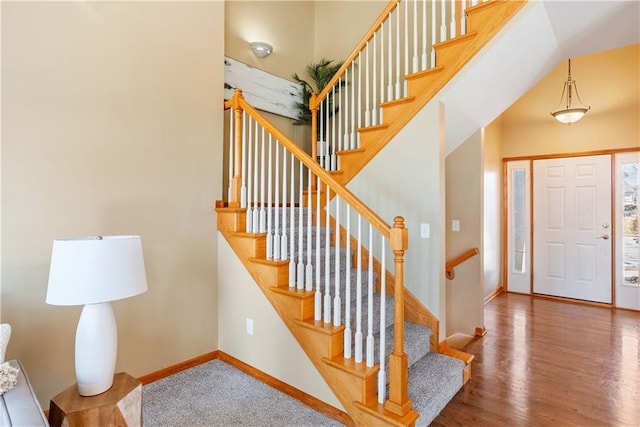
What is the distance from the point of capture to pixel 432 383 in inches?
86.8

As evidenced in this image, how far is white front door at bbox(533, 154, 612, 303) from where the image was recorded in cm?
468

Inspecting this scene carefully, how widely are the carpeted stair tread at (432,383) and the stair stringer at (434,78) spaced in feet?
5.63

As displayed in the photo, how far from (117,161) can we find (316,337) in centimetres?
182

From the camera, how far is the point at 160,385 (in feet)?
7.93

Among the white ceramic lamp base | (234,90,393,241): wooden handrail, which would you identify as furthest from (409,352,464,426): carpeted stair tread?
the white ceramic lamp base

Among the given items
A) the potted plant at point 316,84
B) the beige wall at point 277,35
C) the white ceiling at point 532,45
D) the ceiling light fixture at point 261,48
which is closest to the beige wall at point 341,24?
the beige wall at point 277,35

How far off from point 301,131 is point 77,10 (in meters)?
2.64

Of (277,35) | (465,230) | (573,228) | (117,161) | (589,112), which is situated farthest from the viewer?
(573,228)

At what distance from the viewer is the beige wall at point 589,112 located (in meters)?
4.48

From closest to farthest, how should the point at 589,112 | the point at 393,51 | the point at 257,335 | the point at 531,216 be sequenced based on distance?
the point at 257,335 → the point at 393,51 → the point at 589,112 → the point at 531,216

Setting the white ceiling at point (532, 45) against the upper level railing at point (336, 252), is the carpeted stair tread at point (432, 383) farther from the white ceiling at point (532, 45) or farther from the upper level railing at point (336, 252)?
the white ceiling at point (532, 45)

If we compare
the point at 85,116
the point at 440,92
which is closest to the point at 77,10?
the point at 85,116

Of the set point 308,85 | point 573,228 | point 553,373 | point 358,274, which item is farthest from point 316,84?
point 573,228

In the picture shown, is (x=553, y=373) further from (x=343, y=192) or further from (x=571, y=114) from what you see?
(x=571, y=114)
